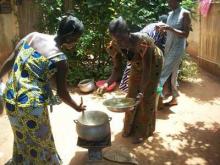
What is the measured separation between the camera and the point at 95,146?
3.70 m

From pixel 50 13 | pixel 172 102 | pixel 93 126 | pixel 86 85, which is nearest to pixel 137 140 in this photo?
pixel 93 126

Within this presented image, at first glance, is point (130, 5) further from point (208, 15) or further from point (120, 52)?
point (120, 52)

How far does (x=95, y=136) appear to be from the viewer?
11.8 ft

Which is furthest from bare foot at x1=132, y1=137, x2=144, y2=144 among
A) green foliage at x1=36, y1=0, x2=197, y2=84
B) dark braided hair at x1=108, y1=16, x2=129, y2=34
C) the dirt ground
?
green foliage at x1=36, y1=0, x2=197, y2=84

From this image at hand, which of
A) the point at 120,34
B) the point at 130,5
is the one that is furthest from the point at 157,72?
Answer: the point at 130,5

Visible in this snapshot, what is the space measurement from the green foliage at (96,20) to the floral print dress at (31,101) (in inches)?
160

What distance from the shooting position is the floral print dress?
2742mm

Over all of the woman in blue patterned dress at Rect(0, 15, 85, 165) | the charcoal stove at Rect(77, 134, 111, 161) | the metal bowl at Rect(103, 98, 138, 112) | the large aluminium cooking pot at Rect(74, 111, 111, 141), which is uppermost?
the woman in blue patterned dress at Rect(0, 15, 85, 165)

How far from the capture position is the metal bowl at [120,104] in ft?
11.7

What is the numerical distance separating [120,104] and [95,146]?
0.56 m

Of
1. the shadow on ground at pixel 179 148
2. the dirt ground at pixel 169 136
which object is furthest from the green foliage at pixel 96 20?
the shadow on ground at pixel 179 148

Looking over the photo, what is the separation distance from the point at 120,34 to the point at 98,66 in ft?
12.8

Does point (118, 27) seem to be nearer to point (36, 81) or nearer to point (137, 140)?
point (36, 81)

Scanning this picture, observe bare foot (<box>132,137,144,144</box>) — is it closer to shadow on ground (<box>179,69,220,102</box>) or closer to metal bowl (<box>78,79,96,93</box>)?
shadow on ground (<box>179,69,220,102</box>)
